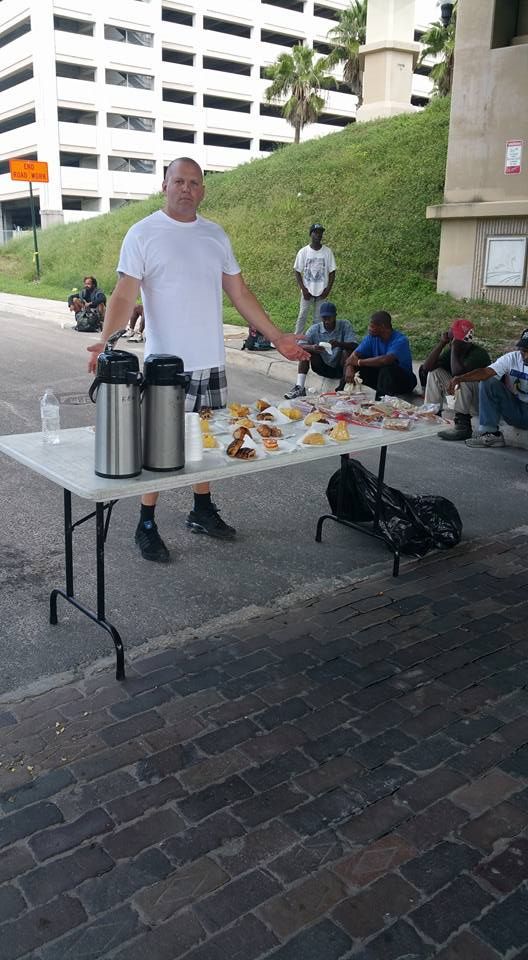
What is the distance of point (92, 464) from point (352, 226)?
1571 cm

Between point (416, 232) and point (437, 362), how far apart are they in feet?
32.1

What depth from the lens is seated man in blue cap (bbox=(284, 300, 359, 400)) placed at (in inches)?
341

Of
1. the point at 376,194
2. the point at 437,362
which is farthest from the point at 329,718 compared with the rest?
the point at 376,194

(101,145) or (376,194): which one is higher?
(101,145)

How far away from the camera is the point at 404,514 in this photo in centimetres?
480

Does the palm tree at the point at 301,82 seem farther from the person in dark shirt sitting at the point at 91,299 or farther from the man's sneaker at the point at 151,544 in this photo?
the man's sneaker at the point at 151,544

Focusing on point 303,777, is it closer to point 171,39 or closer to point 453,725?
point 453,725

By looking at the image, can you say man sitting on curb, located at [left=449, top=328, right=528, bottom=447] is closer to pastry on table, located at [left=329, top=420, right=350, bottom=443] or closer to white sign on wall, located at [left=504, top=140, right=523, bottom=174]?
pastry on table, located at [left=329, top=420, right=350, bottom=443]

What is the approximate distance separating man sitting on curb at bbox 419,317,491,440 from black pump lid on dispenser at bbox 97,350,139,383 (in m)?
4.67

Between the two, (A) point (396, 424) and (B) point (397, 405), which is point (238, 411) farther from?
(B) point (397, 405)

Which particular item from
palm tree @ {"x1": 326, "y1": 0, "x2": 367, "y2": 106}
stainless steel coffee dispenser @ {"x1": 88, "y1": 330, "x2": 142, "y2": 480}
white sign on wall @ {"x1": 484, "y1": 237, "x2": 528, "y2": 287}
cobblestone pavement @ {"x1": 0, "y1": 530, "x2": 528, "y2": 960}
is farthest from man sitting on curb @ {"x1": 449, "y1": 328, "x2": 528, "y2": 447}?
palm tree @ {"x1": 326, "y1": 0, "x2": 367, "y2": 106}

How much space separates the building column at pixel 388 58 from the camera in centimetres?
2300

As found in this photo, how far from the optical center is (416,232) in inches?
647

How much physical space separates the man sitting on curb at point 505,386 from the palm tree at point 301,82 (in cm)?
3400
